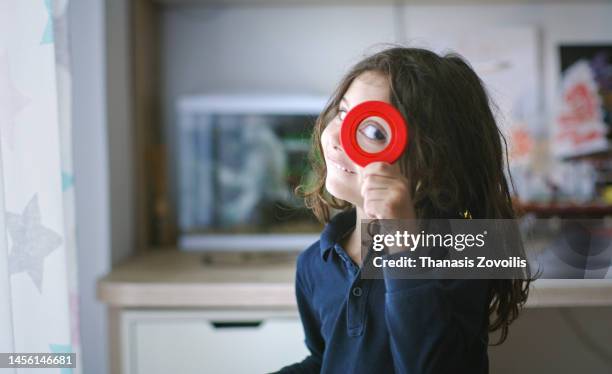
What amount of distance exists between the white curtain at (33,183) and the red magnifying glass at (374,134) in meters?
0.38

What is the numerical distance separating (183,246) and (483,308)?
89cm

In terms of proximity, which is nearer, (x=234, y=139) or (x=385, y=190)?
(x=385, y=190)

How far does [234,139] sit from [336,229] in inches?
28.5

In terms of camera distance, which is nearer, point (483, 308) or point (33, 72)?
point (483, 308)

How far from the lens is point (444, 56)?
421 mm

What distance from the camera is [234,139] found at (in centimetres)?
118

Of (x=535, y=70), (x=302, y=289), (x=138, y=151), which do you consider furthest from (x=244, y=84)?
(x=302, y=289)

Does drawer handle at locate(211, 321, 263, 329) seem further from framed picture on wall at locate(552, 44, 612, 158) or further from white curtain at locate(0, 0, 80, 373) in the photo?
framed picture on wall at locate(552, 44, 612, 158)

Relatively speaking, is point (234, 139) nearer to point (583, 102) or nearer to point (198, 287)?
point (198, 287)

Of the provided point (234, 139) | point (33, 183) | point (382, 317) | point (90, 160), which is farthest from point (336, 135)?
point (234, 139)

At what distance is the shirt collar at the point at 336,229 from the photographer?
1.59 feet

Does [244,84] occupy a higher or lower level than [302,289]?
higher

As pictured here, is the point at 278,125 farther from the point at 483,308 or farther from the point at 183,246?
the point at 483,308

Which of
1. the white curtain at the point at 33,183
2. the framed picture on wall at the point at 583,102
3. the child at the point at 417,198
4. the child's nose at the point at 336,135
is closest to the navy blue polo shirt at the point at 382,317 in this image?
the child at the point at 417,198
